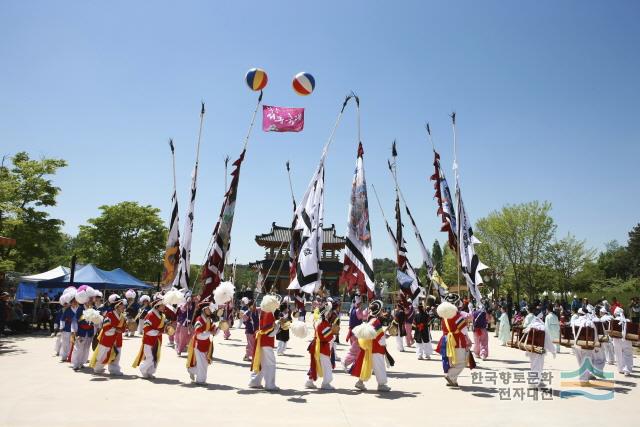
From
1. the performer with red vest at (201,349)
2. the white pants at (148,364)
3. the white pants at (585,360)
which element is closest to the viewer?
the performer with red vest at (201,349)

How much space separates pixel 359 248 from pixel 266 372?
4.81m

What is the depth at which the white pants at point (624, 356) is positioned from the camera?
39.5 ft

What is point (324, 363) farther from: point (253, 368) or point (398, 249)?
point (398, 249)

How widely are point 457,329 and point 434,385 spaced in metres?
1.60

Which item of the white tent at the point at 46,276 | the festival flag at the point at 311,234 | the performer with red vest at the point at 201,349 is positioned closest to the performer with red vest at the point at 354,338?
the festival flag at the point at 311,234

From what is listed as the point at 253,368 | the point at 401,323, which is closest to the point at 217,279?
the point at 253,368

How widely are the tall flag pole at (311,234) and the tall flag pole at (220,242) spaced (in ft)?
7.87

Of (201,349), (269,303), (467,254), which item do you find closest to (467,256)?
(467,254)

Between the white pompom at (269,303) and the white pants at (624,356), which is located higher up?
the white pompom at (269,303)

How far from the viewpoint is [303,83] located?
14.0 m

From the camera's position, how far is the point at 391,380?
432 inches

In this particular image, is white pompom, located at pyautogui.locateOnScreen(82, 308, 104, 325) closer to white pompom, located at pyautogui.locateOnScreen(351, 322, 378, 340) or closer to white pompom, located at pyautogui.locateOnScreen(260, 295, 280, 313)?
white pompom, located at pyautogui.locateOnScreen(260, 295, 280, 313)

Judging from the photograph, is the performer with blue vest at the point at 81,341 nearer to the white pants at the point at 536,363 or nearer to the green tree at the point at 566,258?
the white pants at the point at 536,363

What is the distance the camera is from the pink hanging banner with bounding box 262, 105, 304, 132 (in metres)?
14.6
